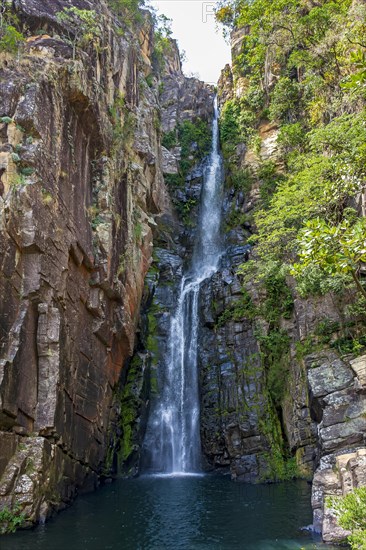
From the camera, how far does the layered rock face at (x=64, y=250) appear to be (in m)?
13.7

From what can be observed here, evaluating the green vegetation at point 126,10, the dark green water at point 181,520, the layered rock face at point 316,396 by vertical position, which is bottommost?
the dark green water at point 181,520

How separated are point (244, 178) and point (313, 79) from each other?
8031 mm

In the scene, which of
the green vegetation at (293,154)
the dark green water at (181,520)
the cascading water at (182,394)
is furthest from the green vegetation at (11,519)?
the cascading water at (182,394)

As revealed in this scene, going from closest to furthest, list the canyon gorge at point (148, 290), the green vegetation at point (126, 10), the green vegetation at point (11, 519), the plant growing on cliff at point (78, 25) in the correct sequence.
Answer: the green vegetation at point (11, 519) < the canyon gorge at point (148, 290) < the plant growing on cliff at point (78, 25) < the green vegetation at point (126, 10)

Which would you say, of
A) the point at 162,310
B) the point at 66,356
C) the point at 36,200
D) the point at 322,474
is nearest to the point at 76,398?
the point at 66,356

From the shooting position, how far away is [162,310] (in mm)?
28172

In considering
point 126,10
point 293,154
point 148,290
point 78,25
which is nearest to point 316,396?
point 148,290

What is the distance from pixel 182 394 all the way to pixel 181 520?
39.1 feet

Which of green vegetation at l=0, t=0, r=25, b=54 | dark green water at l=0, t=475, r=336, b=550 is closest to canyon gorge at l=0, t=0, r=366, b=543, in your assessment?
green vegetation at l=0, t=0, r=25, b=54

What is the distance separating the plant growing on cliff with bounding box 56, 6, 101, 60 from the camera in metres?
20.2

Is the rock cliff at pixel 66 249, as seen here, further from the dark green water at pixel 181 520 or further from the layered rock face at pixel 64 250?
the dark green water at pixel 181 520

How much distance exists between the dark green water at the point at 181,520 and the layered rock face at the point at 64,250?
1.12 meters

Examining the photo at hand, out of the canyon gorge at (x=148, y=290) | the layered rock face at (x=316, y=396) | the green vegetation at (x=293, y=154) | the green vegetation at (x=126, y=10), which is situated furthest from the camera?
the green vegetation at (x=126, y=10)

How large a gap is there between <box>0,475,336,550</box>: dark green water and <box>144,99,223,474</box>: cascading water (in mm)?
4536
